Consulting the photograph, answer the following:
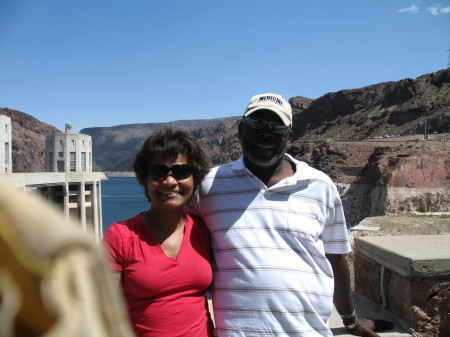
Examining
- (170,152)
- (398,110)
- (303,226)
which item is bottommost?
(303,226)

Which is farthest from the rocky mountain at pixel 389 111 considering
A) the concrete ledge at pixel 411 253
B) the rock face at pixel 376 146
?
the concrete ledge at pixel 411 253

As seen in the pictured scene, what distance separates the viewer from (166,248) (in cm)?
197

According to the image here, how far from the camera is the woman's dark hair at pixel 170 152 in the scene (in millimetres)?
2096

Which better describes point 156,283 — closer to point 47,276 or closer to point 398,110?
point 47,276

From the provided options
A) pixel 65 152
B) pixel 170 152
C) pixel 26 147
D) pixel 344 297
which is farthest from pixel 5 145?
pixel 26 147

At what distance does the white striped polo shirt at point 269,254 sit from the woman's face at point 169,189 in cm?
17

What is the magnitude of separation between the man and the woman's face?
0.57 ft

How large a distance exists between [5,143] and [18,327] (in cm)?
2442

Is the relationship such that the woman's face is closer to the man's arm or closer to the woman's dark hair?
the woman's dark hair

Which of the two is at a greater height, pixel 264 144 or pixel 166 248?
pixel 264 144

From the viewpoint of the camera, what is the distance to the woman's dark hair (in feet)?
6.88

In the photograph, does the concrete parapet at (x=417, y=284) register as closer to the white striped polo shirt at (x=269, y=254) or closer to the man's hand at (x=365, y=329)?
the man's hand at (x=365, y=329)

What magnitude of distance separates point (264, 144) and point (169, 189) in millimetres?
574

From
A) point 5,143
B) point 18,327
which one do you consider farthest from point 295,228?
point 5,143
